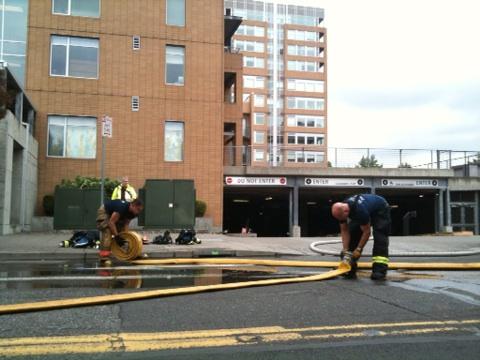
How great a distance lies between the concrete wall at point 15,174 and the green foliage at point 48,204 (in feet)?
1.55

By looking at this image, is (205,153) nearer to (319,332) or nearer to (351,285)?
(351,285)

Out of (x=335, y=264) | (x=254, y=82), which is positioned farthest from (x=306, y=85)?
(x=335, y=264)

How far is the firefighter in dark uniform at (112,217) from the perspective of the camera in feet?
33.8

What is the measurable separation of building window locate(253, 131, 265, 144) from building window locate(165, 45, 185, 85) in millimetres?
66044

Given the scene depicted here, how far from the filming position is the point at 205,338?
14.0ft

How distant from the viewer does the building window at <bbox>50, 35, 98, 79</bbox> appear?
77.8 ft

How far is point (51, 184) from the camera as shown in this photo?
23.2 m

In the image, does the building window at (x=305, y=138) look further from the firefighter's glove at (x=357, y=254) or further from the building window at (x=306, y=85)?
the firefighter's glove at (x=357, y=254)

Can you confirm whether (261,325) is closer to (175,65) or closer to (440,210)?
(175,65)

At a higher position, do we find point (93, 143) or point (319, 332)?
point (93, 143)

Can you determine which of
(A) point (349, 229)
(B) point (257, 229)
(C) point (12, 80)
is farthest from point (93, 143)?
(B) point (257, 229)

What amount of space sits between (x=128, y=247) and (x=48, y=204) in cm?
1335

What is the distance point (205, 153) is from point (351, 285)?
18361 millimetres

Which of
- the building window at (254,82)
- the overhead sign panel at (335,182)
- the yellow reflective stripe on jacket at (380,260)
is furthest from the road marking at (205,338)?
the building window at (254,82)
